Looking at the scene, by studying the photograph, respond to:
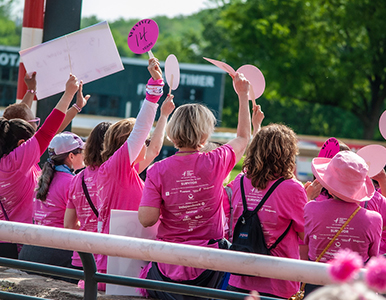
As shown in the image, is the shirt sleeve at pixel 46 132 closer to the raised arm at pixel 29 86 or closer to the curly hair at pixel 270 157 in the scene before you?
the raised arm at pixel 29 86

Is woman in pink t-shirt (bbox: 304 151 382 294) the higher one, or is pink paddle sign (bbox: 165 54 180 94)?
pink paddle sign (bbox: 165 54 180 94)

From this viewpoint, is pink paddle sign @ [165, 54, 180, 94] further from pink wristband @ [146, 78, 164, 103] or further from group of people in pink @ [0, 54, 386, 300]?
pink wristband @ [146, 78, 164, 103]

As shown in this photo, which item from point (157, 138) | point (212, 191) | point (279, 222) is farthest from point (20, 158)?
point (279, 222)

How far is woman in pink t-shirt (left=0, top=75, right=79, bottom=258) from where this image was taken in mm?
3471

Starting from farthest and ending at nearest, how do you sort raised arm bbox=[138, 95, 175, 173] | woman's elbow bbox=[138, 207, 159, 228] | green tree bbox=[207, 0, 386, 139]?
green tree bbox=[207, 0, 386, 139], raised arm bbox=[138, 95, 175, 173], woman's elbow bbox=[138, 207, 159, 228]

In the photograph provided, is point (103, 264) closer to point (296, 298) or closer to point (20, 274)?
point (20, 274)

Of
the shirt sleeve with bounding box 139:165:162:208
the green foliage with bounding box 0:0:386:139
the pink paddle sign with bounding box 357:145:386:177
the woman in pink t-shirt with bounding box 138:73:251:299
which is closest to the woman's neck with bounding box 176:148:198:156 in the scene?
the woman in pink t-shirt with bounding box 138:73:251:299

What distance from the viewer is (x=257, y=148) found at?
307 cm

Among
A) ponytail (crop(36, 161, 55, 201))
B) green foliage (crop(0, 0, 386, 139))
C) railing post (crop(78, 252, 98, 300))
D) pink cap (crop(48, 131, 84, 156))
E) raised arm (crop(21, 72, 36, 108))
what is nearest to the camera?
railing post (crop(78, 252, 98, 300))

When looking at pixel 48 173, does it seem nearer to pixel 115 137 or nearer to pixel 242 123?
pixel 115 137

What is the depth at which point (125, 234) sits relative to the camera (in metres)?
3.06

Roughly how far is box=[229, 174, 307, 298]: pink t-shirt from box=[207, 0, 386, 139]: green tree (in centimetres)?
2299

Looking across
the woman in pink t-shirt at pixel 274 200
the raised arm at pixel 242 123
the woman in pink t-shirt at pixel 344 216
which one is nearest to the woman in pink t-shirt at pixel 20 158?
the raised arm at pixel 242 123

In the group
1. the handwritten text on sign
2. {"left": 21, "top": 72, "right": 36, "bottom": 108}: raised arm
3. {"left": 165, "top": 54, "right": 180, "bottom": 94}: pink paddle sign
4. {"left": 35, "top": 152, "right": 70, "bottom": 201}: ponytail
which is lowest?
{"left": 35, "top": 152, "right": 70, "bottom": 201}: ponytail
